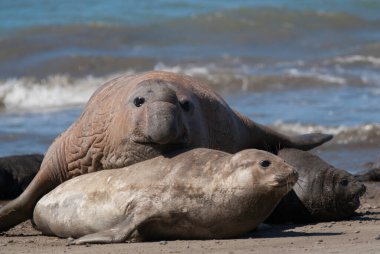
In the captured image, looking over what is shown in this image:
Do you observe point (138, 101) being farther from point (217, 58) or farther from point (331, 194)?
point (217, 58)

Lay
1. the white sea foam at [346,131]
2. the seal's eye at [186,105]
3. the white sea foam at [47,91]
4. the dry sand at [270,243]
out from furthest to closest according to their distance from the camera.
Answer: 1. the white sea foam at [47,91]
2. the white sea foam at [346,131]
3. the seal's eye at [186,105]
4. the dry sand at [270,243]

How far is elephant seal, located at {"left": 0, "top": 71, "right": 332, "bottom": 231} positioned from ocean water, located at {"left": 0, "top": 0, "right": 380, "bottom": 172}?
13.6ft

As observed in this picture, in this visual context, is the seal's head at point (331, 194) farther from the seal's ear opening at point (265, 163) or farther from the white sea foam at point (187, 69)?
the white sea foam at point (187, 69)

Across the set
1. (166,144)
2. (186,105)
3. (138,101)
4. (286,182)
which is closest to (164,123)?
(166,144)

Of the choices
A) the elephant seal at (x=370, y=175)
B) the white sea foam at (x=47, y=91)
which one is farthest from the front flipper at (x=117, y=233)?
the white sea foam at (x=47, y=91)

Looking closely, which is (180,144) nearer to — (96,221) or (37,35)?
(96,221)

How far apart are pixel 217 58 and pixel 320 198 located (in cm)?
1641

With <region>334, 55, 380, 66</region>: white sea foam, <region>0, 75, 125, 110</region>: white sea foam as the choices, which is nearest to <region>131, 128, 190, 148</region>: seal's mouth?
<region>0, 75, 125, 110</region>: white sea foam

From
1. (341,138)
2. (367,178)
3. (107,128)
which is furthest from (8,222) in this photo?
(341,138)

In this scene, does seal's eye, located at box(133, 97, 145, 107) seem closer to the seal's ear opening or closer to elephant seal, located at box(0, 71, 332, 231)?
elephant seal, located at box(0, 71, 332, 231)

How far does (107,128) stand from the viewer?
9.59 metres

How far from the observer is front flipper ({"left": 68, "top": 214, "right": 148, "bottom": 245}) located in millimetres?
8070

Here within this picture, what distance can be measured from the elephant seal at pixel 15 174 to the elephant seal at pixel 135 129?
10.2 feet

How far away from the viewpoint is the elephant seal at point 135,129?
29.2 feet
